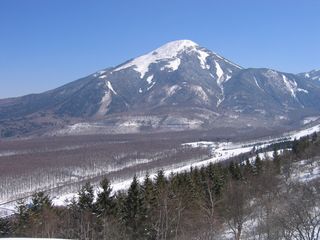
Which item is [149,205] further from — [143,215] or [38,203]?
[38,203]

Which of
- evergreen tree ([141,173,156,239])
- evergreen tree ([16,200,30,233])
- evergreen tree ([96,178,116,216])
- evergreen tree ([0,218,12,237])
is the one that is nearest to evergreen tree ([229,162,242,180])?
evergreen tree ([141,173,156,239])

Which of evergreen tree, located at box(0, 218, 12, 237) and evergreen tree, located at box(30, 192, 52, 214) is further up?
evergreen tree, located at box(30, 192, 52, 214)

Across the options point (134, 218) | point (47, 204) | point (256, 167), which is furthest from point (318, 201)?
point (256, 167)

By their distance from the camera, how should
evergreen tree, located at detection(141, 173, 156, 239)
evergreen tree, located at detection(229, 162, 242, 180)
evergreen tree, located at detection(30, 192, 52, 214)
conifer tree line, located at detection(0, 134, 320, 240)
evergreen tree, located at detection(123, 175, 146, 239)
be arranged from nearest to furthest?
1. conifer tree line, located at detection(0, 134, 320, 240)
2. evergreen tree, located at detection(141, 173, 156, 239)
3. evergreen tree, located at detection(123, 175, 146, 239)
4. evergreen tree, located at detection(30, 192, 52, 214)
5. evergreen tree, located at detection(229, 162, 242, 180)

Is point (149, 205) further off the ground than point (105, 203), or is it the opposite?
point (105, 203)

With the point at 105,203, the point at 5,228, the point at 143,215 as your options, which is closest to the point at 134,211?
the point at 143,215

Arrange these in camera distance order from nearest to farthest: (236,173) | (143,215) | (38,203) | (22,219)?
(143,215), (22,219), (38,203), (236,173)

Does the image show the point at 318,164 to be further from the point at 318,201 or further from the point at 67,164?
the point at 67,164

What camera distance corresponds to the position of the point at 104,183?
3559cm

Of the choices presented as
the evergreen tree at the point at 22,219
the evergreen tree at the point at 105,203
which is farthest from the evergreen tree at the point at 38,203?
the evergreen tree at the point at 105,203

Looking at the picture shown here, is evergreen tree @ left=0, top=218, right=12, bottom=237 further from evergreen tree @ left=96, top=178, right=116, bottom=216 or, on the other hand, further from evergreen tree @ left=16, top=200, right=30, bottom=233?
evergreen tree @ left=96, top=178, right=116, bottom=216

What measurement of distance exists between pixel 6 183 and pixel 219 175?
11776 centimetres

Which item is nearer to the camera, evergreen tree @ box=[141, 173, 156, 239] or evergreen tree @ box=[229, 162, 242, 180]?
evergreen tree @ box=[141, 173, 156, 239]

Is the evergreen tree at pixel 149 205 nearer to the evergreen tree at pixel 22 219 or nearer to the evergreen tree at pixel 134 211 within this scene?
the evergreen tree at pixel 134 211
